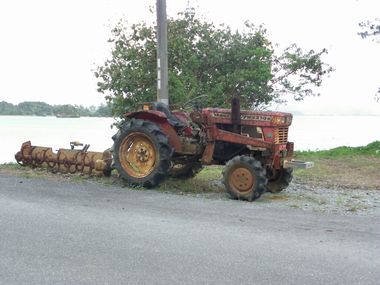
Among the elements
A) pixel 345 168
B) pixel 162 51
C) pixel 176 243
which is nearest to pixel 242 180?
pixel 176 243

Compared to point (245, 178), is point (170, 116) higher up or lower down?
higher up

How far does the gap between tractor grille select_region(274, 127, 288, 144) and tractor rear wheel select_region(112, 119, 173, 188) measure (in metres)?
1.90

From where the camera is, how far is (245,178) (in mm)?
8562

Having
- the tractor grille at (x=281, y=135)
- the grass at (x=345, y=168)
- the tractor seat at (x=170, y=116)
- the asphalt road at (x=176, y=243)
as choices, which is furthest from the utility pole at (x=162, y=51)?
the asphalt road at (x=176, y=243)

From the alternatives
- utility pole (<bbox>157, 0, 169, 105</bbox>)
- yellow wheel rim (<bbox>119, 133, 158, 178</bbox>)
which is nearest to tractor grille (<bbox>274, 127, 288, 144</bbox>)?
yellow wheel rim (<bbox>119, 133, 158, 178</bbox>)

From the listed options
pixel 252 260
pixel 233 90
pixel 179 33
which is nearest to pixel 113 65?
pixel 179 33

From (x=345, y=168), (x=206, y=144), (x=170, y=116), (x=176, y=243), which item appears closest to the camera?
(x=176, y=243)

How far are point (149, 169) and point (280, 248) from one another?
448cm

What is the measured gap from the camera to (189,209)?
295 inches

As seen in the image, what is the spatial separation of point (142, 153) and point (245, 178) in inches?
85.4

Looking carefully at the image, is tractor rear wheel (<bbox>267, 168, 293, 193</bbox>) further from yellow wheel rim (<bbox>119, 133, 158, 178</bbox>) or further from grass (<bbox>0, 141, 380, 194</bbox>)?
yellow wheel rim (<bbox>119, 133, 158, 178</bbox>)

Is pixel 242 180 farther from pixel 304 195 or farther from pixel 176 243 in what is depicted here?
pixel 176 243

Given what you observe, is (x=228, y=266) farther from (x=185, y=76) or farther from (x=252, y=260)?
(x=185, y=76)

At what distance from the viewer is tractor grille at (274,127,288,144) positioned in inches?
355
